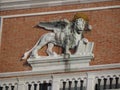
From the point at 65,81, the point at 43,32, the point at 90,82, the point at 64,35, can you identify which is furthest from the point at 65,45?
the point at 90,82

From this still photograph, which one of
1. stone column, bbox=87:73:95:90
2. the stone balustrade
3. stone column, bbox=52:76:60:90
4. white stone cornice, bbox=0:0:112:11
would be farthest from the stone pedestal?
white stone cornice, bbox=0:0:112:11

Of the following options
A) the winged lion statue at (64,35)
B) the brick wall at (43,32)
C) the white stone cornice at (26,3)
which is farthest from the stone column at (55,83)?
the white stone cornice at (26,3)

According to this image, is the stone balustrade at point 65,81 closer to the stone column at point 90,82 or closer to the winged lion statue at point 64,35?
the stone column at point 90,82

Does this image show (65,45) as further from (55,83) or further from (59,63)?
(55,83)

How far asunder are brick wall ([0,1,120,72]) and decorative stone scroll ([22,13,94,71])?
170mm

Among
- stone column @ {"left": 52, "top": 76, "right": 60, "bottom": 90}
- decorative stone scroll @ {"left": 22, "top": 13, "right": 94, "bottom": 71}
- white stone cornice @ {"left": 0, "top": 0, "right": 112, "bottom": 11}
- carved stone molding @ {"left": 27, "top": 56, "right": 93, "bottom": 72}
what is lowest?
stone column @ {"left": 52, "top": 76, "right": 60, "bottom": 90}

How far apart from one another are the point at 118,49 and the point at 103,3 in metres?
1.70

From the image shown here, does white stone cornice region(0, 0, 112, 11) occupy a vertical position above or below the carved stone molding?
above

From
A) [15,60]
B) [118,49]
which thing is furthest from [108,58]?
[15,60]

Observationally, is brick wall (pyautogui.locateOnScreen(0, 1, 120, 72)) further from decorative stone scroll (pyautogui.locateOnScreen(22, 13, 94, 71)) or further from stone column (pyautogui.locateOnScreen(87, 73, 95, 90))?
stone column (pyautogui.locateOnScreen(87, 73, 95, 90))

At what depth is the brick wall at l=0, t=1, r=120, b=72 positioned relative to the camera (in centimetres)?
3891

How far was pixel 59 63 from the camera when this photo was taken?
1535 inches

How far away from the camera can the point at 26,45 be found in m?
39.8

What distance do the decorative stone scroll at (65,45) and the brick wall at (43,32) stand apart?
0.17m
